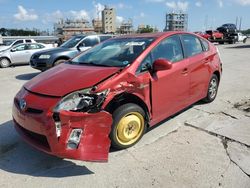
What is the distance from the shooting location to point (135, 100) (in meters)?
3.85

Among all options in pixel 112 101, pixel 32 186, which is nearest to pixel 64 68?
pixel 112 101

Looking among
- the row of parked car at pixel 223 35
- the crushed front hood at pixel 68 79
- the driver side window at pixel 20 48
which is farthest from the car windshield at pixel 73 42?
the row of parked car at pixel 223 35

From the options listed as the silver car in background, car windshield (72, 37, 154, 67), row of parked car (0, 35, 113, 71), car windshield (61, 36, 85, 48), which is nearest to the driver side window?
the silver car in background

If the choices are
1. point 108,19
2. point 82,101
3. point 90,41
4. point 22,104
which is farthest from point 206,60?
point 108,19

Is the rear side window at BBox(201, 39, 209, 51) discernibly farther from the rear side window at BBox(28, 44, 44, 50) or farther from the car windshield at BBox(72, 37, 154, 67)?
the rear side window at BBox(28, 44, 44, 50)

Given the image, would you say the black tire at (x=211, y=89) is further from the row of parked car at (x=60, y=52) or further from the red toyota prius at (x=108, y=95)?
the row of parked car at (x=60, y=52)

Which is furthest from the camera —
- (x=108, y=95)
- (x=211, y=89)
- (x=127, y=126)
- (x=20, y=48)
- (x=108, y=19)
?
(x=108, y=19)

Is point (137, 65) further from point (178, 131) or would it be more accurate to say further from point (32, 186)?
point (32, 186)

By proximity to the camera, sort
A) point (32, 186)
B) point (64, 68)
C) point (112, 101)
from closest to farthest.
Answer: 1. point (32, 186)
2. point (112, 101)
3. point (64, 68)

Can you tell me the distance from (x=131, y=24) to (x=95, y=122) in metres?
102

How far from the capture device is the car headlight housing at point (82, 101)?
3.23 meters

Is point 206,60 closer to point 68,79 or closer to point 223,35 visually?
point 68,79

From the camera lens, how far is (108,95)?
3428 mm

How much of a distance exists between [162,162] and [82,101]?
4.34 ft
